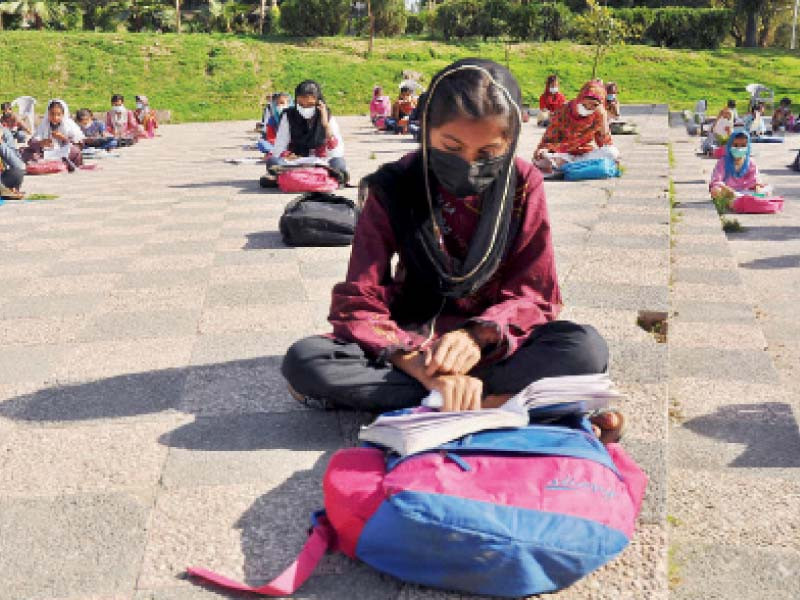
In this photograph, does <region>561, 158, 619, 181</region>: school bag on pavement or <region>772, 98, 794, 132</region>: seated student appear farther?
<region>772, 98, 794, 132</region>: seated student

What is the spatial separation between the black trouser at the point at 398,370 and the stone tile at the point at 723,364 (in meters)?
0.96

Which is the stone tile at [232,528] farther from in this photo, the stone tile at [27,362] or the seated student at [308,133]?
the seated student at [308,133]

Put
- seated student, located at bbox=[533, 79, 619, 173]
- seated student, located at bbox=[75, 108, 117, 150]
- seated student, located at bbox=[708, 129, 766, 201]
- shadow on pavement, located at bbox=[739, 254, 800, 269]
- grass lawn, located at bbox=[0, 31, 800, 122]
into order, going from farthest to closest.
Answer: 1. grass lawn, located at bbox=[0, 31, 800, 122]
2. seated student, located at bbox=[75, 108, 117, 150]
3. seated student, located at bbox=[533, 79, 619, 173]
4. seated student, located at bbox=[708, 129, 766, 201]
5. shadow on pavement, located at bbox=[739, 254, 800, 269]

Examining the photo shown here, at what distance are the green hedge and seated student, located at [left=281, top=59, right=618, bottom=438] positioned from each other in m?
35.8

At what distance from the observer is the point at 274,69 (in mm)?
28172

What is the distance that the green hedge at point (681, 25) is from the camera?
35812 millimetres

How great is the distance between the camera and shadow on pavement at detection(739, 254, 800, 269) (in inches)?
228

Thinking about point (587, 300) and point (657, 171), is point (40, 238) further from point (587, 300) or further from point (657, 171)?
point (657, 171)

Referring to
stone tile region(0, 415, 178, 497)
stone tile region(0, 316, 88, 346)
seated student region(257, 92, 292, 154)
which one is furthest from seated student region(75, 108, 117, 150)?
stone tile region(0, 415, 178, 497)

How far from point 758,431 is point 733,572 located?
941mm

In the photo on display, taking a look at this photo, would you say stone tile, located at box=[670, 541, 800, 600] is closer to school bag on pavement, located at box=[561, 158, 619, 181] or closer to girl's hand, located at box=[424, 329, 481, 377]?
girl's hand, located at box=[424, 329, 481, 377]

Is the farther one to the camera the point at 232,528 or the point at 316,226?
the point at 316,226

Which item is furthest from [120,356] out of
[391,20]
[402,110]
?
[391,20]

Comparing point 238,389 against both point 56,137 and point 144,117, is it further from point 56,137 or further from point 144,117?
point 144,117
